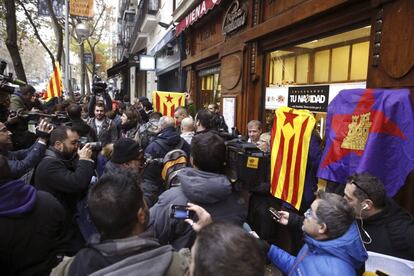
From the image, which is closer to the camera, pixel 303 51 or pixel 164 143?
pixel 164 143

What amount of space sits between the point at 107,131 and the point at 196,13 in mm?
4383

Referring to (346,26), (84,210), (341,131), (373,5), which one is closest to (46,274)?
(84,210)

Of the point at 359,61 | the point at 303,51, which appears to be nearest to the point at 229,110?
the point at 303,51

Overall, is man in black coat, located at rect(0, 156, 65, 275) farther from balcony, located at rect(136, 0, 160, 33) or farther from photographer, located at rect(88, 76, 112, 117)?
balcony, located at rect(136, 0, 160, 33)

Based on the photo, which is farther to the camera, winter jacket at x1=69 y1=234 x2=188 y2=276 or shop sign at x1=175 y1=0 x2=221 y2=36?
shop sign at x1=175 y1=0 x2=221 y2=36

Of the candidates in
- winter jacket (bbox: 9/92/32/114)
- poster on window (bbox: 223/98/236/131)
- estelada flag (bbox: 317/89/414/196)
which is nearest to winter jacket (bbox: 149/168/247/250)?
estelada flag (bbox: 317/89/414/196)

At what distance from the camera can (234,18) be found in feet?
23.1

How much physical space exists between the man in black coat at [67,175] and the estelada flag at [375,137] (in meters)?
2.14

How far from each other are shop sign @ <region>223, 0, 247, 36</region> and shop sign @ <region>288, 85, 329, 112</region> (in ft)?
6.75

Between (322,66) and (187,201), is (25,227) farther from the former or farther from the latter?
(322,66)

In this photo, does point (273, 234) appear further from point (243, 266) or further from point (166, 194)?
point (243, 266)

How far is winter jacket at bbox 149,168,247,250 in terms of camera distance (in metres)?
2.03

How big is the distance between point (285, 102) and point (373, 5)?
2.32m

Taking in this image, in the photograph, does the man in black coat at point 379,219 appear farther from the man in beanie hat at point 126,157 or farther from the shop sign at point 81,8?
the shop sign at point 81,8
